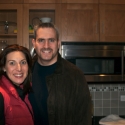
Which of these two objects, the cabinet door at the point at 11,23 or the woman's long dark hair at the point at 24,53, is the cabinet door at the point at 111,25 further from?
the woman's long dark hair at the point at 24,53

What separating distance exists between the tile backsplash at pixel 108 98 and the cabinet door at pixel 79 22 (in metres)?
0.75

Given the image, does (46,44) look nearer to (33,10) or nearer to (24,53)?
(24,53)

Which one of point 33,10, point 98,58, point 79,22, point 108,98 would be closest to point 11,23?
point 33,10

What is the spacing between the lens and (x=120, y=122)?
2.25 meters

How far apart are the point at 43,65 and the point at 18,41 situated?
34.9 inches

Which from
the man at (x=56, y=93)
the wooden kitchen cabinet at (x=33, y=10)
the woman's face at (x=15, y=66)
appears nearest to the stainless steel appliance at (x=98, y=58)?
the wooden kitchen cabinet at (x=33, y=10)

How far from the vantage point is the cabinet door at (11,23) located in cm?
230

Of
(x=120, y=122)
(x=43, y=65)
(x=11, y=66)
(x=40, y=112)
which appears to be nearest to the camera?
(x=11, y=66)

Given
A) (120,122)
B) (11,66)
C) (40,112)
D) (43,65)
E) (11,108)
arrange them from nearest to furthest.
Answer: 1. (11,108)
2. (11,66)
3. (40,112)
4. (43,65)
5. (120,122)

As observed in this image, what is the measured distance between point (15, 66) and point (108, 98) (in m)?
1.73

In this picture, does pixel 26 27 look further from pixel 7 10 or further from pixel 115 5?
pixel 115 5

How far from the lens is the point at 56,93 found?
144 cm

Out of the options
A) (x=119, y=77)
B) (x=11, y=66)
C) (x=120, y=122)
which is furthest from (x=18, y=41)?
(x=120, y=122)

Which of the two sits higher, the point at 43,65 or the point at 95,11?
the point at 95,11
